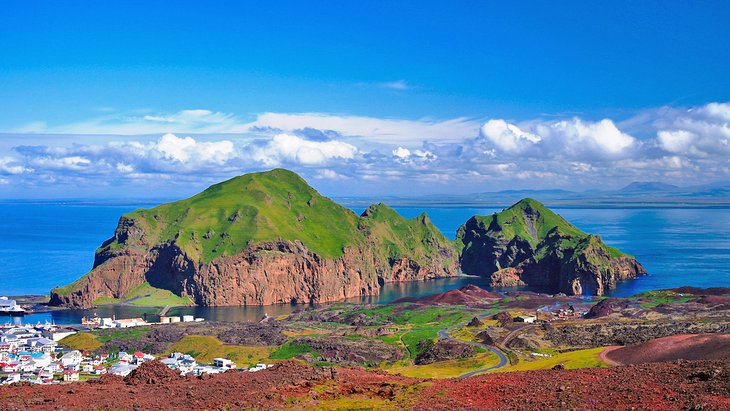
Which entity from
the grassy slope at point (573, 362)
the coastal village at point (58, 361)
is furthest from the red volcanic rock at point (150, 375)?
the grassy slope at point (573, 362)

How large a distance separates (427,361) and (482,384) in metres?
63.9

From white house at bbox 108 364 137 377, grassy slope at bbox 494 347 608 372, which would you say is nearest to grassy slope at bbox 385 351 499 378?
grassy slope at bbox 494 347 608 372

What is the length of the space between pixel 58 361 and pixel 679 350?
101942mm

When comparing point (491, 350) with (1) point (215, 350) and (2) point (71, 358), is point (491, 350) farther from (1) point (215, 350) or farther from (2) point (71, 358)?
(2) point (71, 358)

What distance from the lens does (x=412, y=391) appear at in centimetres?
5325

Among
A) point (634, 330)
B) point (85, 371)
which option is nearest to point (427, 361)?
point (634, 330)

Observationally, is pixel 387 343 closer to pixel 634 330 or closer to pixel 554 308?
pixel 634 330

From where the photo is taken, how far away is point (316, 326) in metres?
180

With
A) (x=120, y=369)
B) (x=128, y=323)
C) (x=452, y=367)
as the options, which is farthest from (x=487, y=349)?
(x=128, y=323)

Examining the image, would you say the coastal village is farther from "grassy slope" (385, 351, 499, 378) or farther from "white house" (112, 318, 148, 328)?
"grassy slope" (385, 351, 499, 378)

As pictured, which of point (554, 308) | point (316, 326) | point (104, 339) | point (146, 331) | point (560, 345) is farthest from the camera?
point (554, 308)

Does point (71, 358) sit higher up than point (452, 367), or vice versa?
point (452, 367)

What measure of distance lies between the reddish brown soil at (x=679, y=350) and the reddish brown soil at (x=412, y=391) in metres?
17.8

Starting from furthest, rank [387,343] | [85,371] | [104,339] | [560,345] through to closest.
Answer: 1. [104,339]
2. [387,343]
3. [560,345]
4. [85,371]
